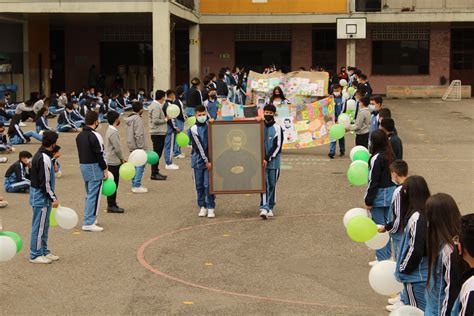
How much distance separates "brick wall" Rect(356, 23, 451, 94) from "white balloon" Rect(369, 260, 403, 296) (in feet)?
123

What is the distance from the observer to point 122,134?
26.4m

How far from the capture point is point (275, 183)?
13352mm

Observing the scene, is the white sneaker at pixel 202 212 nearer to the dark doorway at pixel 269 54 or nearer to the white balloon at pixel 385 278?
the white balloon at pixel 385 278

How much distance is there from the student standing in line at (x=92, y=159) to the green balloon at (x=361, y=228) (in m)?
5.05

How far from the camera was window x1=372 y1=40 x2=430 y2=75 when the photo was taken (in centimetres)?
4378

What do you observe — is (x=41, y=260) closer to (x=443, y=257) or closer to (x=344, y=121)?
(x=443, y=257)

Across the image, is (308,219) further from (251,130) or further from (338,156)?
(338,156)

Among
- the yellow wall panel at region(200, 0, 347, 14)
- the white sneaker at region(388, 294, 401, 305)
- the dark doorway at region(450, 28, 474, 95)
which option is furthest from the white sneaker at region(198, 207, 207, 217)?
the dark doorway at region(450, 28, 474, 95)

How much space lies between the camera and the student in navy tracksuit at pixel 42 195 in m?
10.2

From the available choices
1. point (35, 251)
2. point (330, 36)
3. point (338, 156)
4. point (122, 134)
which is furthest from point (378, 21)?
point (35, 251)

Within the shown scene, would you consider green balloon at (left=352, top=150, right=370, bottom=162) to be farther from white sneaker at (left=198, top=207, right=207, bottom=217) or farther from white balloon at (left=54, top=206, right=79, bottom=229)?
white balloon at (left=54, top=206, right=79, bottom=229)

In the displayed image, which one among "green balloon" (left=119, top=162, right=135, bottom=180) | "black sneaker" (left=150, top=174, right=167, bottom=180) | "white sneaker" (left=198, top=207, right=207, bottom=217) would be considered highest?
"green balloon" (left=119, top=162, right=135, bottom=180)

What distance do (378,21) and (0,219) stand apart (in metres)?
30.7

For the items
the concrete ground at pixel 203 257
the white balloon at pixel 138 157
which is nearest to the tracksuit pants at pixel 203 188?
the concrete ground at pixel 203 257
